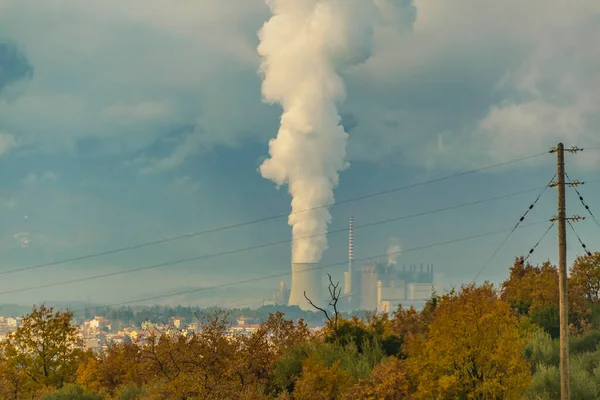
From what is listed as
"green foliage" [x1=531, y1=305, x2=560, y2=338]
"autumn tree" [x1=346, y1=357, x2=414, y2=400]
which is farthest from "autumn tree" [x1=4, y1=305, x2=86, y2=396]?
"green foliage" [x1=531, y1=305, x2=560, y2=338]

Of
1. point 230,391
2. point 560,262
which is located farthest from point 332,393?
point 560,262

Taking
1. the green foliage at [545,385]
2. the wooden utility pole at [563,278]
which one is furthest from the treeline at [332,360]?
the wooden utility pole at [563,278]

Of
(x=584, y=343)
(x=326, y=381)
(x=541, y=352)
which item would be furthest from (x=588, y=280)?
(x=326, y=381)

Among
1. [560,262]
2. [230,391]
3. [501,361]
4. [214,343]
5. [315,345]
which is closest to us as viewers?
[560,262]

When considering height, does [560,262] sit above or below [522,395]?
above

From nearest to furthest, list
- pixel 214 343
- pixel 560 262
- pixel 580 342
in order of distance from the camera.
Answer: pixel 560 262 → pixel 214 343 → pixel 580 342

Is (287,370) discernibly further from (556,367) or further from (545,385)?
(556,367)

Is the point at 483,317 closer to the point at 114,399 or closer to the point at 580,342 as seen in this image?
the point at 580,342
